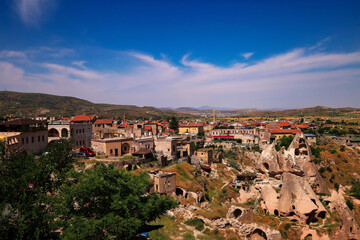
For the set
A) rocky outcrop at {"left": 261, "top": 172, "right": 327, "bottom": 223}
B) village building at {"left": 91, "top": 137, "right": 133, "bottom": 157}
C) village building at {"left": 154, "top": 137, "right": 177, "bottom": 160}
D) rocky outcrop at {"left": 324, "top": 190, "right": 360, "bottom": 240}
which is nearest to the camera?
rocky outcrop at {"left": 324, "top": 190, "right": 360, "bottom": 240}

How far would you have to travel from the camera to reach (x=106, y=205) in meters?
16.4

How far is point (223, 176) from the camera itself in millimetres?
45656

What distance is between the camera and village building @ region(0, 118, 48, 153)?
102 ft

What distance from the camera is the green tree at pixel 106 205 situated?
45.9 ft

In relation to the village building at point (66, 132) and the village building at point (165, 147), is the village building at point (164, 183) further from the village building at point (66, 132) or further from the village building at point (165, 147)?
the village building at point (66, 132)

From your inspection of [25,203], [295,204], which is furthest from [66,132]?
[295,204]

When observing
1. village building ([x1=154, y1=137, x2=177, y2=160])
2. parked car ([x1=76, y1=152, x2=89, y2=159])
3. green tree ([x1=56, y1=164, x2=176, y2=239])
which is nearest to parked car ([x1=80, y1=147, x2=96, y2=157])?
parked car ([x1=76, y1=152, x2=89, y2=159])

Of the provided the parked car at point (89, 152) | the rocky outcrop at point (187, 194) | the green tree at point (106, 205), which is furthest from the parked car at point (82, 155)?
the green tree at point (106, 205)

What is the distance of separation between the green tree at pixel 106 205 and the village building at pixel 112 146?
19615 millimetres

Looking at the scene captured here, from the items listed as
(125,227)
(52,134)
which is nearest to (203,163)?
(52,134)

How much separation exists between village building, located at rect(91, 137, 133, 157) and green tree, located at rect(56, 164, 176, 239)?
19615 millimetres

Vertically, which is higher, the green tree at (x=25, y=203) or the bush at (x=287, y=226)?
the green tree at (x=25, y=203)

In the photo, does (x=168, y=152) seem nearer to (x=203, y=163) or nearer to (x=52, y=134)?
(x=203, y=163)

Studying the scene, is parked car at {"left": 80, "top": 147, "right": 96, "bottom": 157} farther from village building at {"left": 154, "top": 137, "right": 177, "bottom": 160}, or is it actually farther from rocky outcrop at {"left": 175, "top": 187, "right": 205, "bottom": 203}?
rocky outcrop at {"left": 175, "top": 187, "right": 205, "bottom": 203}
